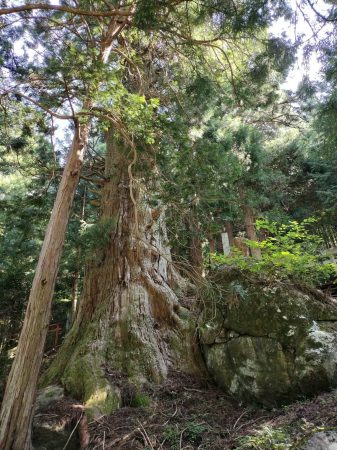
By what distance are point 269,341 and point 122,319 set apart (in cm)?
216

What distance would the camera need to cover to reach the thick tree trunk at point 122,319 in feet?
13.1

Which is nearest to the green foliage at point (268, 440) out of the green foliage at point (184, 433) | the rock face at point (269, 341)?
the green foliage at point (184, 433)

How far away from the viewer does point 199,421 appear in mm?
3246

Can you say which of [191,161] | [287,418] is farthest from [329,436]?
[191,161]

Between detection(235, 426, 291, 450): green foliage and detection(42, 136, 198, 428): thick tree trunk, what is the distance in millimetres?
1728

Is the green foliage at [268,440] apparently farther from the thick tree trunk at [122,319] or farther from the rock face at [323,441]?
the thick tree trunk at [122,319]

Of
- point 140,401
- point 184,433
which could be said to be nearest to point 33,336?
point 140,401

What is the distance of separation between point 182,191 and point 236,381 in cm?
261

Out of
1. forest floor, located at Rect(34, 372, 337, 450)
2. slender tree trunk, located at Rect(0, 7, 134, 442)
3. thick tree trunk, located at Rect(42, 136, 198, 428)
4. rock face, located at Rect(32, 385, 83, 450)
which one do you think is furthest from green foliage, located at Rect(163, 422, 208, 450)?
slender tree trunk, located at Rect(0, 7, 134, 442)

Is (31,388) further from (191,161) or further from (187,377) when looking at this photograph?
(191,161)

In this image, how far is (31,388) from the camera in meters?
3.06

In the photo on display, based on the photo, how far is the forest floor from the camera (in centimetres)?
255

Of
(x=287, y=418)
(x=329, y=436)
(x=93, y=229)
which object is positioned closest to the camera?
(x=329, y=436)

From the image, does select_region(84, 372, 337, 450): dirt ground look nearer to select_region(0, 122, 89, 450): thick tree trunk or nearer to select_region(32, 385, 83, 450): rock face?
select_region(32, 385, 83, 450): rock face
